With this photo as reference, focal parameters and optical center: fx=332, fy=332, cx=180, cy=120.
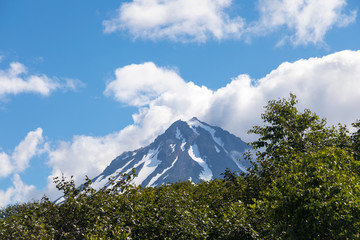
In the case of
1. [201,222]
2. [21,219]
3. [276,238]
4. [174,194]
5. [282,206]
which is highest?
[21,219]

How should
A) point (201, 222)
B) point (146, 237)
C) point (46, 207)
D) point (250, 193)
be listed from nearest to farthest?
point (201, 222) → point (146, 237) → point (46, 207) → point (250, 193)

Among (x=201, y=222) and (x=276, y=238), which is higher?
(x=201, y=222)

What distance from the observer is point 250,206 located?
14188mm

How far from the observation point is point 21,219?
16156mm

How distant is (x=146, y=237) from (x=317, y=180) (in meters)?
8.83

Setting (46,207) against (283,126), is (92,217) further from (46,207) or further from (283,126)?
(283,126)

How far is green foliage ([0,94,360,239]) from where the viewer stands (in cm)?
1157

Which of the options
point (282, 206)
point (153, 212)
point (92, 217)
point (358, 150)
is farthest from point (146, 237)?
point (358, 150)

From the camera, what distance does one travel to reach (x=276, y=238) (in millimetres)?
12977

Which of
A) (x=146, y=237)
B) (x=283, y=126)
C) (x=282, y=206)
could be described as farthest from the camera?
(x=283, y=126)

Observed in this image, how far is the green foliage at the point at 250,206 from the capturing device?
38.0 ft

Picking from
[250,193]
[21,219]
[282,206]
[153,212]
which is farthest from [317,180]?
[21,219]

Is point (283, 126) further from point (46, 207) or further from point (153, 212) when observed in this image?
point (46, 207)

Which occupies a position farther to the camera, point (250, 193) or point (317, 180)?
point (250, 193)
